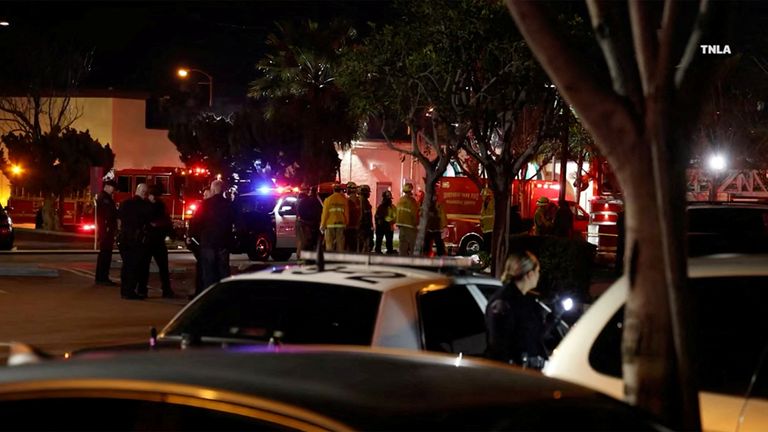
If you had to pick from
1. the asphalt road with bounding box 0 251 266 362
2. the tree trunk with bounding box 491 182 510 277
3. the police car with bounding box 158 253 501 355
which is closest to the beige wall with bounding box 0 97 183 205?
the asphalt road with bounding box 0 251 266 362

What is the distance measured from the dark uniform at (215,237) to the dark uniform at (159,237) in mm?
2475

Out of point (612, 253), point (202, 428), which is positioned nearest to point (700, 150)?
point (612, 253)

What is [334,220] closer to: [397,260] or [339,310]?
[397,260]

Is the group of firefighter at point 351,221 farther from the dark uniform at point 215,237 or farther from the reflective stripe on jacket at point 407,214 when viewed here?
the dark uniform at point 215,237

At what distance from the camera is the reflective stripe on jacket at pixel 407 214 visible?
74.6 ft

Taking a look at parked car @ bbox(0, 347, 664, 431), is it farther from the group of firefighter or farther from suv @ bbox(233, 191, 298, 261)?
suv @ bbox(233, 191, 298, 261)

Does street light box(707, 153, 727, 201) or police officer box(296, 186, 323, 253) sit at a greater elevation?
street light box(707, 153, 727, 201)

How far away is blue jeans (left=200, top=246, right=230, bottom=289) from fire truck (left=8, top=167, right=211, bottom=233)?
2053 cm

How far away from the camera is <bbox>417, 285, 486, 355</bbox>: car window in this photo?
6762mm

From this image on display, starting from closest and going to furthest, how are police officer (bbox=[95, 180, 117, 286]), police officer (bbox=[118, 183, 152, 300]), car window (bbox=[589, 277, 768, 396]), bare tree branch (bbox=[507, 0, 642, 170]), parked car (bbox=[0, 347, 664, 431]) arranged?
1. parked car (bbox=[0, 347, 664, 431])
2. bare tree branch (bbox=[507, 0, 642, 170])
3. car window (bbox=[589, 277, 768, 396])
4. police officer (bbox=[118, 183, 152, 300])
5. police officer (bbox=[95, 180, 117, 286])

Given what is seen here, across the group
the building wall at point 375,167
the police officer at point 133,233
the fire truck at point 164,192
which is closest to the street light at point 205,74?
the fire truck at point 164,192

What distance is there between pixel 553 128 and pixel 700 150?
54.0 ft

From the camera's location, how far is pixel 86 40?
59500mm

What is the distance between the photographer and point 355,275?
6902 millimetres
